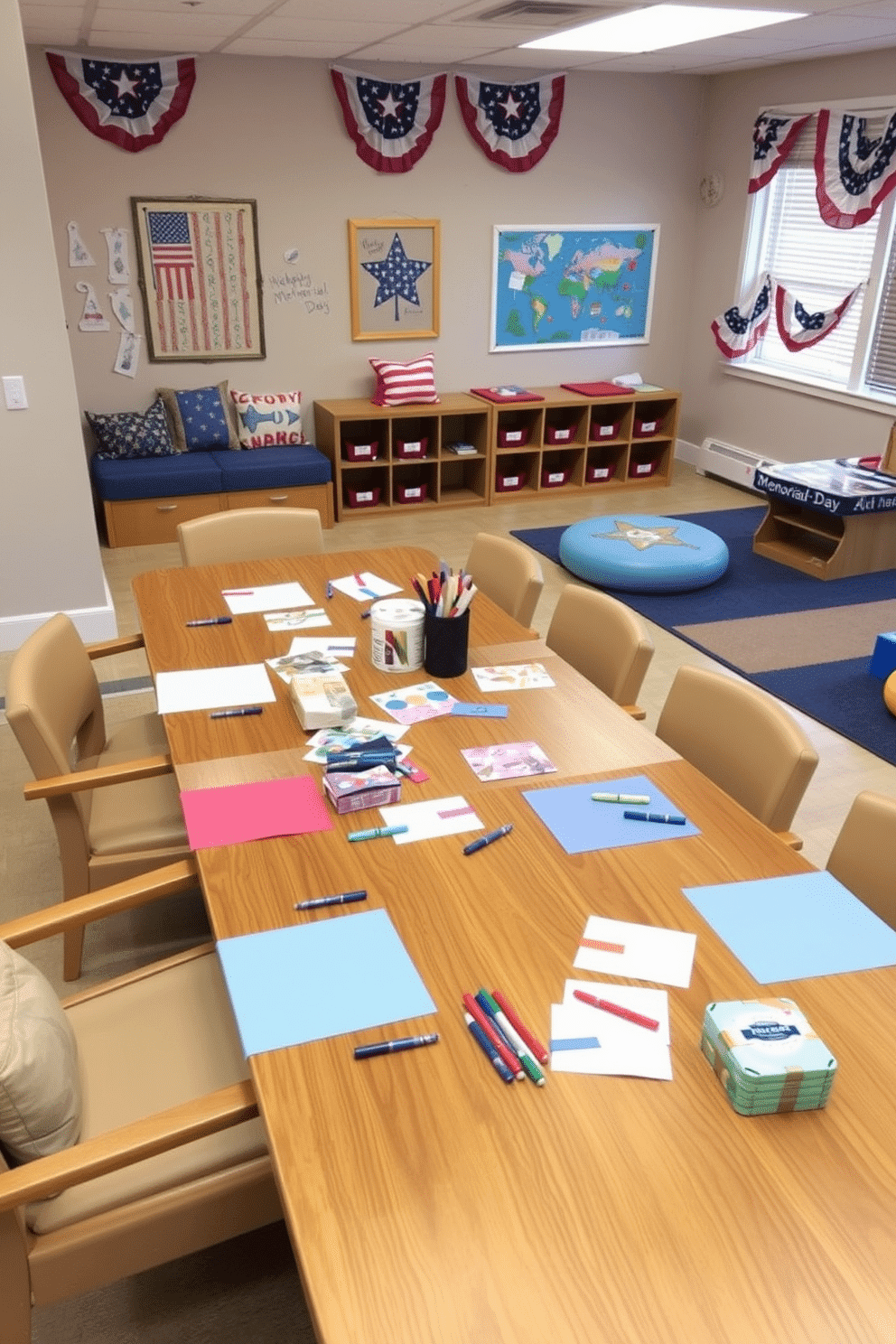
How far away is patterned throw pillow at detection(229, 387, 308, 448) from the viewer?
19.7 ft

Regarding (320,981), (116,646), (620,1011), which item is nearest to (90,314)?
(116,646)

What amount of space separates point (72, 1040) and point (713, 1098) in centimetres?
100

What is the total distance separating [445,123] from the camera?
19.7 feet

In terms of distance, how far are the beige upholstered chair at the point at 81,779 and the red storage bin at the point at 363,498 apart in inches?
146

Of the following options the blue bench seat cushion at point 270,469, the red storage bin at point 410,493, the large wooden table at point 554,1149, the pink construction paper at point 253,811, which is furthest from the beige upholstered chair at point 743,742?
the red storage bin at point 410,493

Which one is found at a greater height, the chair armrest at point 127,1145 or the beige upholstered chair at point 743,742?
the beige upholstered chair at point 743,742

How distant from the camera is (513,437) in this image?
6465 millimetres

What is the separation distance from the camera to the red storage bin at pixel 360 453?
6.08 metres

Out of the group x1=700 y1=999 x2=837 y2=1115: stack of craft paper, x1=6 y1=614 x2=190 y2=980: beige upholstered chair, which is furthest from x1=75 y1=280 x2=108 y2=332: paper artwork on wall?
x1=700 y1=999 x2=837 y2=1115: stack of craft paper

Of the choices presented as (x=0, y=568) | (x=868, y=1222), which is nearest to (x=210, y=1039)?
(x=868, y=1222)

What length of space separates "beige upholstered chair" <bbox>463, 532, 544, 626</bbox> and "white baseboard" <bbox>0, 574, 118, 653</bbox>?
1.94 m

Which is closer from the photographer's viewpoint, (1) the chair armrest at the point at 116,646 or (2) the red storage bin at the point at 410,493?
(1) the chair armrest at the point at 116,646

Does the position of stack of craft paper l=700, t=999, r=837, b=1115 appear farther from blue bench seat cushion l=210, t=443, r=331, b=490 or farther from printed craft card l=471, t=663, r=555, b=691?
blue bench seat cushion l=210, t=443, r=331, b=490

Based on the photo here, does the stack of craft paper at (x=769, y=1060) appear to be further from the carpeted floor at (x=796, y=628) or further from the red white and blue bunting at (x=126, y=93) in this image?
the red white and blue bunting at (x=126, y=93)
